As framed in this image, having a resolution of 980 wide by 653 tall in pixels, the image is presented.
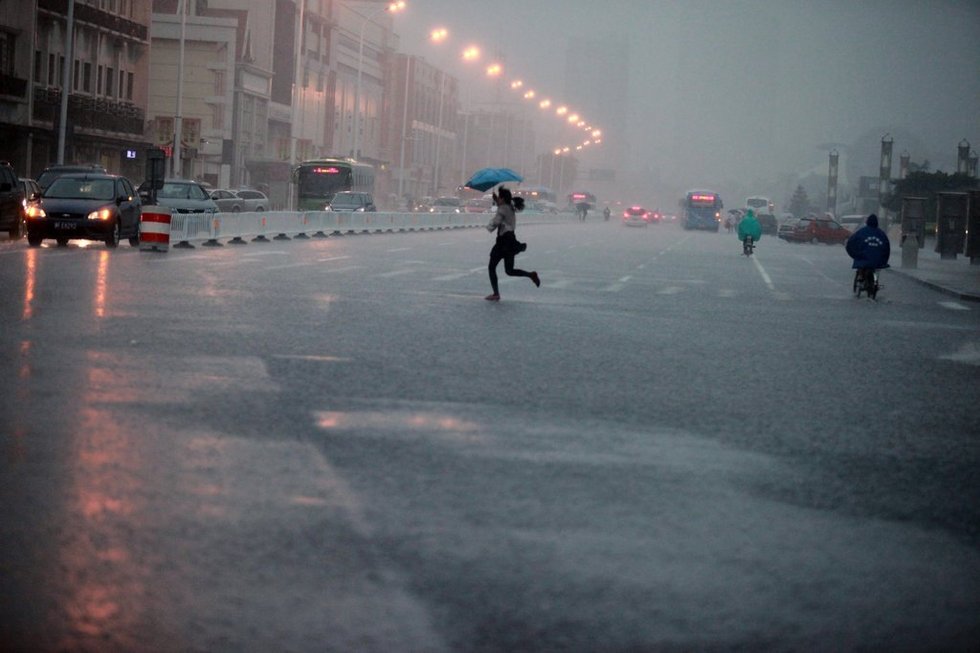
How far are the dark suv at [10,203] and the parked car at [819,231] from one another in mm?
58949

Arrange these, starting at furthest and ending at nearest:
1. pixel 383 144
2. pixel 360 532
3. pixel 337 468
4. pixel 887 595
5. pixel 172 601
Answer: pixel 383 144, pixel 337 468, pixel 360 532, pixel 887 595, pixel 172 601

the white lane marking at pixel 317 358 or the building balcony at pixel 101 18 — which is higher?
the building balcony at pixel 101 18

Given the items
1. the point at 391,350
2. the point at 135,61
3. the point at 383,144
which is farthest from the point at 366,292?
the point at 383,144

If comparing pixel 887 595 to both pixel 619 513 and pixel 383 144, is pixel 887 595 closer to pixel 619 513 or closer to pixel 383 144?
pixel 619 513

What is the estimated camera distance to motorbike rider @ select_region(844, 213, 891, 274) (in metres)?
28.8

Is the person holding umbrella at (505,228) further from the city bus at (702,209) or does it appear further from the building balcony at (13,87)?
the city bus at (702,209)

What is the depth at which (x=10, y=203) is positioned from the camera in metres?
35.0

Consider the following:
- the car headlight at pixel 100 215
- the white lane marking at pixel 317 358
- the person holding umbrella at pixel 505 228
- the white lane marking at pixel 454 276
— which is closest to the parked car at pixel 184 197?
the car headlight at pixel 100 215

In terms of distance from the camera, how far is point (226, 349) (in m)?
13.8

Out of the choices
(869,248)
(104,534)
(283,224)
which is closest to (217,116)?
(283,224)

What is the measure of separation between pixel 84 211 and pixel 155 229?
5.34ft

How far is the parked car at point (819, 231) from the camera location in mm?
86562

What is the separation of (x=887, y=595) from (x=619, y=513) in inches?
63.9

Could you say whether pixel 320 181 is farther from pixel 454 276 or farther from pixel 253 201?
pixel 454 276
